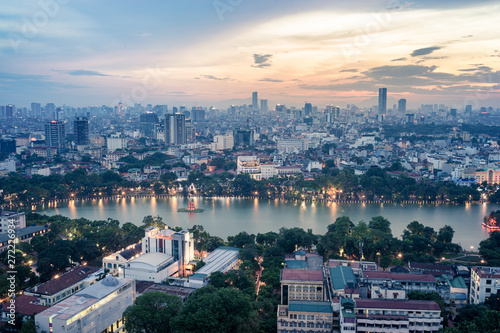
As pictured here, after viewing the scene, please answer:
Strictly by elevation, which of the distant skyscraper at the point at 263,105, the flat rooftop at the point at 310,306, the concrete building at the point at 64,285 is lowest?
the concrete building at the point at 64,285

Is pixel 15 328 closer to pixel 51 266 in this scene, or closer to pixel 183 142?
pixel 51 266

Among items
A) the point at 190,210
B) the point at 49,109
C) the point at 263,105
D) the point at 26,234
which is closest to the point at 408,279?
the point at 190,210

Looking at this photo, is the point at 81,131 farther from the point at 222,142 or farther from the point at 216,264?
the point at 216,264

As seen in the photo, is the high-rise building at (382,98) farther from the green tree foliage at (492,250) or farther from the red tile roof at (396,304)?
the red tile roof at (396,304)

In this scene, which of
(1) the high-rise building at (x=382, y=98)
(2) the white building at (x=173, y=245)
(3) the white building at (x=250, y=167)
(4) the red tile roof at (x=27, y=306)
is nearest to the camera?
(4) the red tile roof at (x=27, y=306)

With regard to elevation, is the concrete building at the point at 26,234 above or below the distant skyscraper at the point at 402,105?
below

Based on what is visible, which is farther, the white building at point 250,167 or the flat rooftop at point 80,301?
the white building at point 250,167

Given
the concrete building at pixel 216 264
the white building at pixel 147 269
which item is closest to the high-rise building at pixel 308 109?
the concrete building at pixel 216 264

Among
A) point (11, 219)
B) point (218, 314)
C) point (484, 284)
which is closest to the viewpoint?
point (218, 314)
